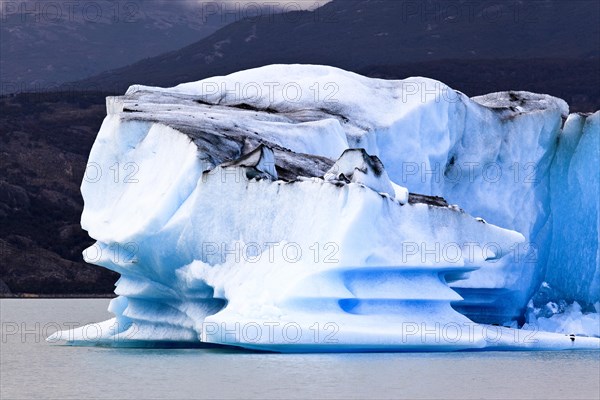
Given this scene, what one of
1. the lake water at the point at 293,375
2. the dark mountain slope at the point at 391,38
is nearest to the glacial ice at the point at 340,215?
the lake water at the point at 293,375

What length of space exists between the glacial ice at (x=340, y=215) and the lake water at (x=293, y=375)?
1.30 ft

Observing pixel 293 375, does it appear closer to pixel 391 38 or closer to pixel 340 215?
pixel 340 215

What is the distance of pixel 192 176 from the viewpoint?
19969mm

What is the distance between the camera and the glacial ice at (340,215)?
18.5m

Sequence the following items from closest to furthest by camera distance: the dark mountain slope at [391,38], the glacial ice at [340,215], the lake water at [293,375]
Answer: the lake water at [293,375]
the glacial ice at [340,215]
the dark mountain slope at [391,38]

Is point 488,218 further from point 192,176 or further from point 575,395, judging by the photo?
point 575,395

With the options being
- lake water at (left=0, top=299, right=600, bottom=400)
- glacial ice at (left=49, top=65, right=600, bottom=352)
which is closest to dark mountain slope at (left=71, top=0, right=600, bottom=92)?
glacial ice at (left=49, top=65, right=600, bottom=352)

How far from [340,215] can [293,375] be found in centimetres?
296

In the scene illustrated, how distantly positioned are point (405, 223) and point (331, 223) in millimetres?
1232

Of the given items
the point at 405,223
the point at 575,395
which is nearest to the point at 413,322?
the point at 405,223

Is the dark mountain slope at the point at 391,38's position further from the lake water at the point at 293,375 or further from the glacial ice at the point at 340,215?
the lake water at the point at 293,375

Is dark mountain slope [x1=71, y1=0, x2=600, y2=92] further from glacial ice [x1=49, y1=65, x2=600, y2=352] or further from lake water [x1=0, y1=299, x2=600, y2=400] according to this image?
lake water [x1=0, y1=299, x2=600, y2=400]

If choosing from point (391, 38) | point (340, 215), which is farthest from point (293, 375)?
point (391, 38)

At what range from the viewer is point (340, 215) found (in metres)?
18.6
